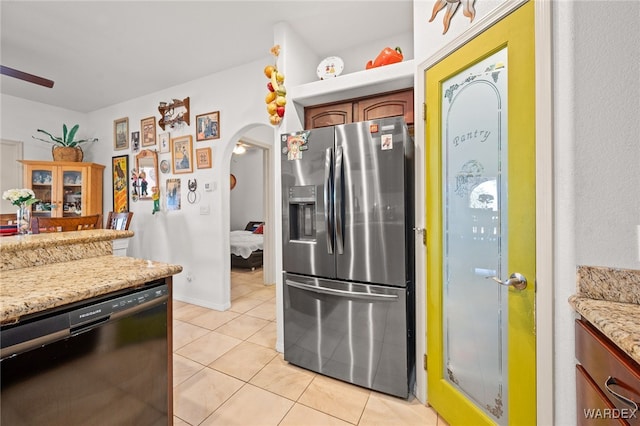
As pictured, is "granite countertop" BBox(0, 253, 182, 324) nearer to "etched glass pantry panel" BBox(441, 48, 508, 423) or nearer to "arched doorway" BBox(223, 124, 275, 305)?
"etched glass pantry panel" BBox(441, 48, 508, 423)

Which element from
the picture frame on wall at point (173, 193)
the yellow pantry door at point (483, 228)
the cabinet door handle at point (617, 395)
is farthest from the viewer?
the picture frame on wall at point (173, 193)

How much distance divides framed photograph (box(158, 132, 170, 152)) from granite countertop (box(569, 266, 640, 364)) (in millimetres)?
3987

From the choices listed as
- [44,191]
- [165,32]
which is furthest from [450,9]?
[44,191]

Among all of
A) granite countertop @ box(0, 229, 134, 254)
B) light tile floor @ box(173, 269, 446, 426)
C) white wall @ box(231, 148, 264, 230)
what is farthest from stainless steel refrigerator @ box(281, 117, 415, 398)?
white wall @ box(231, 148, 264, 230)

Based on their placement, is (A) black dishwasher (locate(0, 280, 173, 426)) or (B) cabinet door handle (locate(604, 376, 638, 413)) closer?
(B) cabinet door handle (locate(604, 376, 638, 413))

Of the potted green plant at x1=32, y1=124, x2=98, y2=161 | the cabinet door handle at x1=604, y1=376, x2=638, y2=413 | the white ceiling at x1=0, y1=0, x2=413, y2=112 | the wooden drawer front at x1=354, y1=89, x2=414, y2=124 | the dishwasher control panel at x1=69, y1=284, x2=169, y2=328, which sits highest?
the white ceiling at x1=0, y1=0, x2=413, y2=112

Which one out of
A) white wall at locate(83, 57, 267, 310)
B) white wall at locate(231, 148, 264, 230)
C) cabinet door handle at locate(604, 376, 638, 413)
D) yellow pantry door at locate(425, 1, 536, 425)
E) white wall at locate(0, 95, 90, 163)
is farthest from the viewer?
white wall at locate(231, 148, 264, 230)

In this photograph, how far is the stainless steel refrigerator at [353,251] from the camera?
1.67 metres

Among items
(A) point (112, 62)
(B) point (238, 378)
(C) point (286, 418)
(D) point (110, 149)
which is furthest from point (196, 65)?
(C) point (286, 418)

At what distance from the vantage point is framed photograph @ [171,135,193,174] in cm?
329

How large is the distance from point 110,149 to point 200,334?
3.35 metres

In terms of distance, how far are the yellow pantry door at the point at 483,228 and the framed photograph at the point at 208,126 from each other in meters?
2.39

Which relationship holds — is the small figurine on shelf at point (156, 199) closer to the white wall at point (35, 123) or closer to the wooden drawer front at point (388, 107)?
the white wall at point (35, 123)

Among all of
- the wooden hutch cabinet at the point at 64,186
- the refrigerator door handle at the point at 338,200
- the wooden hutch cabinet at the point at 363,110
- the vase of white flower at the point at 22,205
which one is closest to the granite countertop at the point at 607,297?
the refrigerator door handle at the point at 338,200
